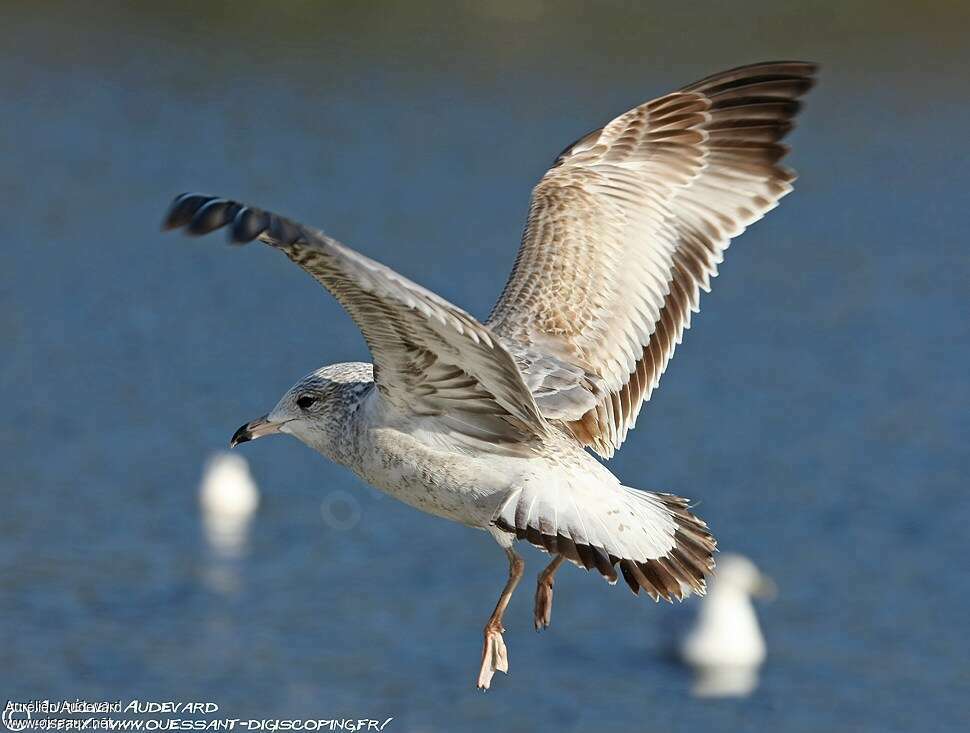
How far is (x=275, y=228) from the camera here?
4879 mm

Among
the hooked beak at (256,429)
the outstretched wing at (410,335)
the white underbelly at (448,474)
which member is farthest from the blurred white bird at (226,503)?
the outstretched wing at (410,335)

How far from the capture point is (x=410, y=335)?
18.4 ft

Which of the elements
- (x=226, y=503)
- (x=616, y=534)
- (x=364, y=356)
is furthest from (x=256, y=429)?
(x=364, y=356)

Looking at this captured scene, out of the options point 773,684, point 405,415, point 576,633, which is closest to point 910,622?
point 773,684

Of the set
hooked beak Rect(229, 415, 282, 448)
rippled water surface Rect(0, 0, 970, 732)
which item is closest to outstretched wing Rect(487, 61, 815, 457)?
hooked beak Rect(229, 415, 282, 448)

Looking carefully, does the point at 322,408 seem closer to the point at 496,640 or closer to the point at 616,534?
the point at 496,640

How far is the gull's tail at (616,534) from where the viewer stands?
18.8ft

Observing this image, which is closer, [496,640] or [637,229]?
[496,640]

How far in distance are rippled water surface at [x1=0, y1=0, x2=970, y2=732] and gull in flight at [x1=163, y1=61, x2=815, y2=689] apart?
556 cm

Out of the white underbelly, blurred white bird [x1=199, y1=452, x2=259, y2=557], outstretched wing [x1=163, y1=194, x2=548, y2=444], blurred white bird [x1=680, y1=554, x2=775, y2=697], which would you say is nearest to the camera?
outstretched wing [x1=163, y1=194, x2=548, y2=444]

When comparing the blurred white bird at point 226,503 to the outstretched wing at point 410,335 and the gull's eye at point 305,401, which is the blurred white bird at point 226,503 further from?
the outstretched wing at point 410,335

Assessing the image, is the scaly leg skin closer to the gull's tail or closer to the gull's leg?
the gull's leg

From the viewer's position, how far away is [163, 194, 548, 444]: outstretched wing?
490 centimetres

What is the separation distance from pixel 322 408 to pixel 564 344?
0.96 metres
